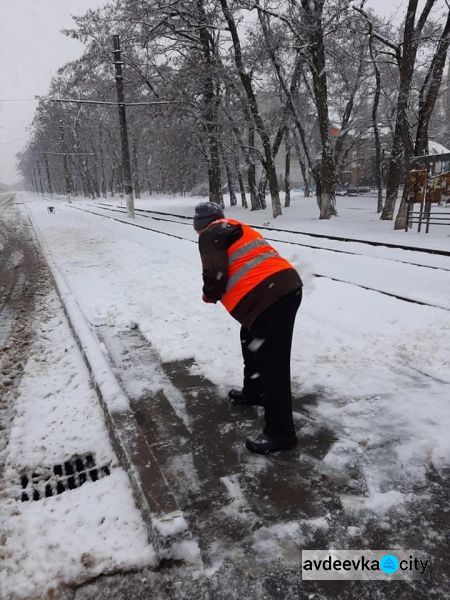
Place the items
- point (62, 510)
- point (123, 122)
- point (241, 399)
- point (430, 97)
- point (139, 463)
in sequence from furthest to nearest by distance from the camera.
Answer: point (123, 122), point (430, 97), point (241, 399), point (139, 463), point (62, 510)

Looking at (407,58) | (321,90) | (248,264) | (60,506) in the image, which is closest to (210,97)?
(321,90)

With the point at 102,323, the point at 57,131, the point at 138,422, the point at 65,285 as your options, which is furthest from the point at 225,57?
the point at 57,131

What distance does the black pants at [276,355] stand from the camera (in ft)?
9.42

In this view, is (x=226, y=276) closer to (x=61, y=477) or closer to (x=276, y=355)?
(x=276, y=355)

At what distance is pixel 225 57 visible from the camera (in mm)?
17766

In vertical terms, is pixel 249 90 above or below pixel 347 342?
above

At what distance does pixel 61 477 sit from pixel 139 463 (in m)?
0.59

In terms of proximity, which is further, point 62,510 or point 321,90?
point 321,90

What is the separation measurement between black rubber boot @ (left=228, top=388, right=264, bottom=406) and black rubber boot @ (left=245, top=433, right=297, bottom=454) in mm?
613

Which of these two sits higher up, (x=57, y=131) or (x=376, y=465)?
(x=57, y=131)

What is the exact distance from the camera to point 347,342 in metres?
4.86

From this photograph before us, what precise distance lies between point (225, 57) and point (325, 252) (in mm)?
11857

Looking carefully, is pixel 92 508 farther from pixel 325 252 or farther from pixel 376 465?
pixel 325 252

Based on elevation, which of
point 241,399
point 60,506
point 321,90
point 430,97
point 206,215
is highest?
point 321,90
